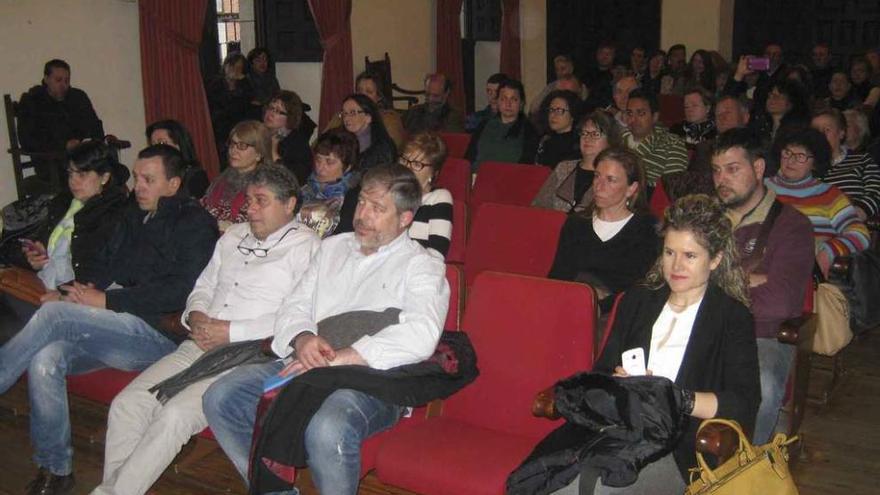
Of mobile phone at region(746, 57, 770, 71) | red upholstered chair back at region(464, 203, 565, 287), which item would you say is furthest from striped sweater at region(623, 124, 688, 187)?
mobile phone at region(746, 57, 770, 71)

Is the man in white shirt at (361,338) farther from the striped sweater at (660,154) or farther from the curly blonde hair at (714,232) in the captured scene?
the striped sweater at (660,154)

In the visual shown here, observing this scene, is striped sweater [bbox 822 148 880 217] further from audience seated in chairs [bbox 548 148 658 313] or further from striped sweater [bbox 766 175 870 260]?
audience seated in chairs [bbox 548 148 658 313]

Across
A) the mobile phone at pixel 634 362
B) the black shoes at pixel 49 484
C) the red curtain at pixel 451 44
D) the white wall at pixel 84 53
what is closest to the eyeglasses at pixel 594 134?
the mobile phone at pixel 634 362

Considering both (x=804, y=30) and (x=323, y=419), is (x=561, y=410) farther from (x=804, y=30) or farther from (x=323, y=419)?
(x=804, y=30)

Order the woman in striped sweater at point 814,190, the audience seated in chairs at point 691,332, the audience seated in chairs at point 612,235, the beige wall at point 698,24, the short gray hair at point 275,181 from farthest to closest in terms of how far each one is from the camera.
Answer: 1. the beige wall at point 698,24
2. the woman in striped sweater at point 814,190
3. the audience seated in chairs at point 612,235
4. the short gray hair at point 275,181
5. the audience seated in chairs at point 691,332

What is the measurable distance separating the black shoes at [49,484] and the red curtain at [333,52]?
5.57 metres

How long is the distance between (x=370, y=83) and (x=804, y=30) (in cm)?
667

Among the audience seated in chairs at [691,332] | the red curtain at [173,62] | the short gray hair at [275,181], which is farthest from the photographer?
the red curtain at [173,62]

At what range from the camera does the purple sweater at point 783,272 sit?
9.73ft

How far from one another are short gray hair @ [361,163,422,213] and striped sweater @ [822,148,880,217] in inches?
101

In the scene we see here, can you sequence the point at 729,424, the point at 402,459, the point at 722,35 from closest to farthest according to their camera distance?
the point at 729,424, the point at 402,459, the point at 722,35

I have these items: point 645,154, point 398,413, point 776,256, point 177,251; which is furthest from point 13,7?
point 776,256

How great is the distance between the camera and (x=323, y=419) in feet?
8.46

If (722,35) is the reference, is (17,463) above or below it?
below
